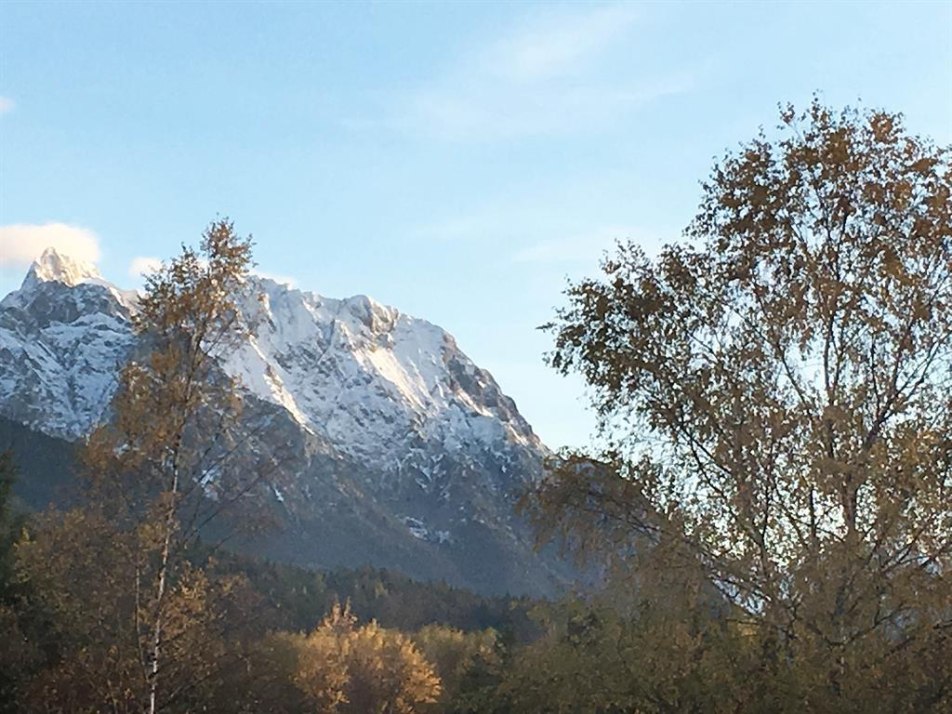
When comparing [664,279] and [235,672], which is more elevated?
[664,279]

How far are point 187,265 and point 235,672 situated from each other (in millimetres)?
9612

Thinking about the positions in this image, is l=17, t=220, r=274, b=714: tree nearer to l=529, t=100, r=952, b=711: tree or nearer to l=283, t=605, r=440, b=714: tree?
l=529, t=100, r=952, b=711: tree

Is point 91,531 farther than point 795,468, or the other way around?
point 91,531

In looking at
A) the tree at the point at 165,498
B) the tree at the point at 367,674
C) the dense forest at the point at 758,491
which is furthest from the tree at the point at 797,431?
the tree at the point at 367,674

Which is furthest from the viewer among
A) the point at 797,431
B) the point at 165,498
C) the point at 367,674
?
the point at 367,674

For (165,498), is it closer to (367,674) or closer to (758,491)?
(758,491)

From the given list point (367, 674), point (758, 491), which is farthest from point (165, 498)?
point (367, 674)

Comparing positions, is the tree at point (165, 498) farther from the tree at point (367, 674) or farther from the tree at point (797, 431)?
the tree at point (367, 674)

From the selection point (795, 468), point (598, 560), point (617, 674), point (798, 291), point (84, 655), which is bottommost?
point (84, 655)

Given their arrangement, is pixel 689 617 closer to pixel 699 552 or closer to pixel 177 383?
pixel 699 552

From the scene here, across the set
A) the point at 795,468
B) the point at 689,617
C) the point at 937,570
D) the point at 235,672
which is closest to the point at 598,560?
the point at 689,617

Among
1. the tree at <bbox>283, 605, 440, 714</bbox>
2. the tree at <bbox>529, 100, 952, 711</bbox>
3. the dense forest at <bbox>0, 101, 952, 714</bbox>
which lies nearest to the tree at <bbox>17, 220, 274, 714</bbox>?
the dense forest at <bbox>0, 101, 952, 714</bbox>

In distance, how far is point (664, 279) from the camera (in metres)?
17.4

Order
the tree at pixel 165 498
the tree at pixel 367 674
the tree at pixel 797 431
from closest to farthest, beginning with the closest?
the tree at pixel 797 431 < the tree at pixel 165 498 < the tree at pixel 367 674
